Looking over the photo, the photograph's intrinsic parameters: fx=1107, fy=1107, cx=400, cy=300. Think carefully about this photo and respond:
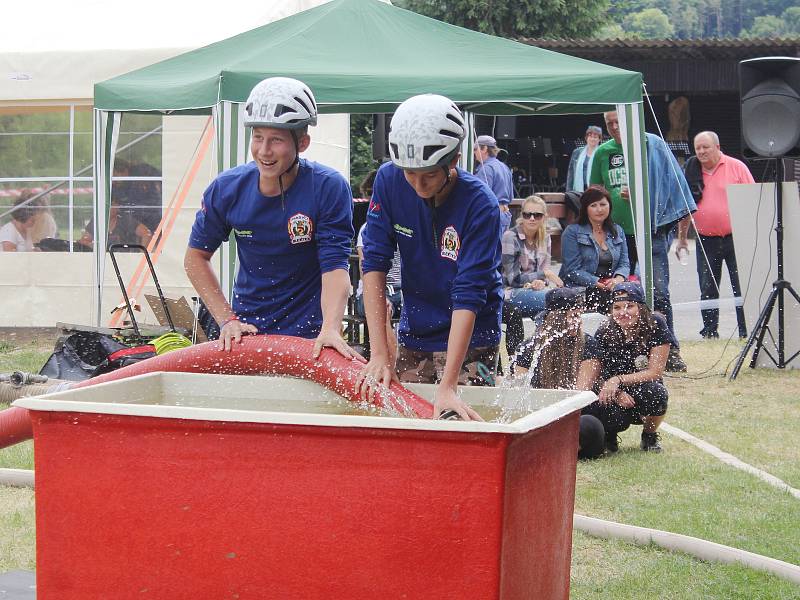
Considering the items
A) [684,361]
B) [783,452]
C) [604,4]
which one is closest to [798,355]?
[684,361]

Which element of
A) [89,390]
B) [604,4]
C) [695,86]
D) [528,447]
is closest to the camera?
[528,447]

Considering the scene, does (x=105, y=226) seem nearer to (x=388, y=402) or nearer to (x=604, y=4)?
(x=388, y=402)

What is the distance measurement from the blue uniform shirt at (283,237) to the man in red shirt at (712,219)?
26.9 feet

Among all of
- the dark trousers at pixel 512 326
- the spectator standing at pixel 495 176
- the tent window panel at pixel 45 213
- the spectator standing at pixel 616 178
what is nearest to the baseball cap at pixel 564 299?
the dark trousers at pixel 512 326

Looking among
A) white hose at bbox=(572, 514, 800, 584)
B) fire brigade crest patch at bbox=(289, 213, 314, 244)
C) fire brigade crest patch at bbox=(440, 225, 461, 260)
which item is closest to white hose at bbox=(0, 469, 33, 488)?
fire brigade crest patch at bbox=(289, 213, 314, 244)

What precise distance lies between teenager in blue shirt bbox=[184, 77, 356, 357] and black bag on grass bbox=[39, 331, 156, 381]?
13.8 feet

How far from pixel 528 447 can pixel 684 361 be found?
27.4 feet

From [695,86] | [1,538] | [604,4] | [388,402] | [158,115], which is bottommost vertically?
[1,538]

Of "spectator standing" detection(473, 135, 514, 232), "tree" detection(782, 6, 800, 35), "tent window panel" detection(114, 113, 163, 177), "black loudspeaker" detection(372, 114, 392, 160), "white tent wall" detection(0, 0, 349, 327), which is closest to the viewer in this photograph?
"spectator standing" detection(473, 135, 514, 232)

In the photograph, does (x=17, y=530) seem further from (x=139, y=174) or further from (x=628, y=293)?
(x=139, y=174)

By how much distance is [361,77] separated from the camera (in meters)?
9.20

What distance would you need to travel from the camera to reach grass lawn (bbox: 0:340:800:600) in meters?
4.54

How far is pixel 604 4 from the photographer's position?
3419 centimetres

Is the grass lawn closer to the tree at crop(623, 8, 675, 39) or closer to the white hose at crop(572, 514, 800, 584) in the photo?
the white hose at crop(572, 514, 800, 584)
